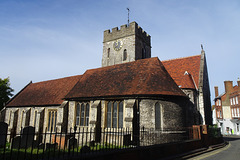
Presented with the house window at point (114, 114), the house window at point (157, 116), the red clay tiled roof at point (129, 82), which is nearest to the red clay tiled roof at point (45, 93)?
the red clay tiled roof at point (129, 82)

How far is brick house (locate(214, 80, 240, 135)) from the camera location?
36.8 m

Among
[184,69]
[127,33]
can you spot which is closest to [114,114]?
[184,69]

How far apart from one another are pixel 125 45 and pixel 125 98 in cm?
1563

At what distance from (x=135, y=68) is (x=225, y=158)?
1144cm

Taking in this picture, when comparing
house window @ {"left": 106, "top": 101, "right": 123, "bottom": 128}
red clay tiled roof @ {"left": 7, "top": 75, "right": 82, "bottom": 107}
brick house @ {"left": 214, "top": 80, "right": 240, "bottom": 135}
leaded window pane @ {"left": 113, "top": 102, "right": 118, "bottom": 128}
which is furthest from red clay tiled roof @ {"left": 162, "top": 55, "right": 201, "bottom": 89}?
brick house @ {"left": 214, "top": 80, "right": 240, "bottom": 135}

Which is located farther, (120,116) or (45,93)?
(45,93)

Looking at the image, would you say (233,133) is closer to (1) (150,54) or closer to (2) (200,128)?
(1) (150,54)

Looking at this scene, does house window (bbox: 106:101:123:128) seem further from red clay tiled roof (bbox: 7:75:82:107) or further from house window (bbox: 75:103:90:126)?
red clay tiled roof (bbox: 7:75:82:107)

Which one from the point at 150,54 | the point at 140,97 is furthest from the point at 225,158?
the point at 150,54

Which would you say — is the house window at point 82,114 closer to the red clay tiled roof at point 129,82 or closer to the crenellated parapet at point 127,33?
the red clay tiled roof at point 129,82

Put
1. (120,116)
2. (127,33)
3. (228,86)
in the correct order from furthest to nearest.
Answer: (228,86) → (127,33) → (120,116)

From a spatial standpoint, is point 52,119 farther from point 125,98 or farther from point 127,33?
point 127,33

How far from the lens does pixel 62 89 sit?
2402 centimetres

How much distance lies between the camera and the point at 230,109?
130ft
